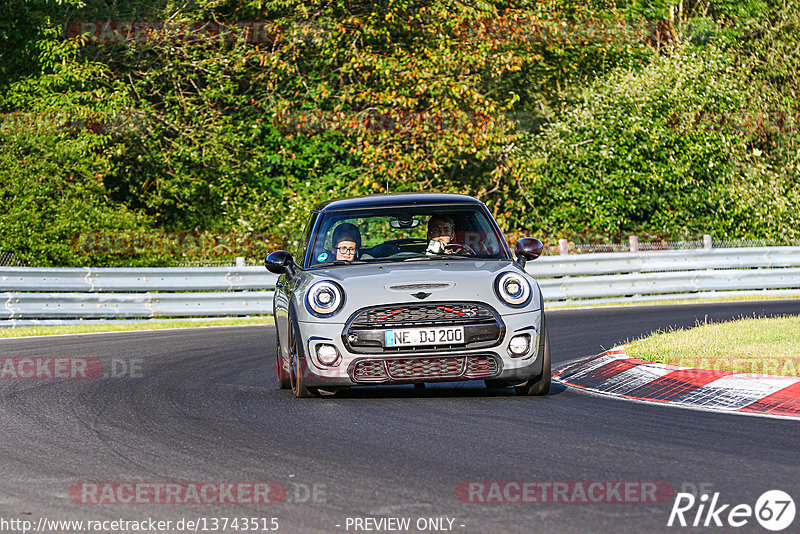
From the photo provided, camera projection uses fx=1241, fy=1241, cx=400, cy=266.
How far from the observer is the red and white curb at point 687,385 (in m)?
8.30

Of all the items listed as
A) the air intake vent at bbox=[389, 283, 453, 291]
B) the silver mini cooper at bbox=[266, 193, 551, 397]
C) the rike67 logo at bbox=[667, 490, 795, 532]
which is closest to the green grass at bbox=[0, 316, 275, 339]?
the silver mini cooper at bbox=[266, 193, 551, 397]

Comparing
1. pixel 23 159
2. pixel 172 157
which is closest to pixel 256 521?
pixel 23 159

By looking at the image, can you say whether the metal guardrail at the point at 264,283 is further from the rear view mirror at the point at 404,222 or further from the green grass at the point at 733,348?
the rear view mirror at the point at 404,222

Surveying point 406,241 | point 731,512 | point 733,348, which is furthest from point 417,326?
point 731,512

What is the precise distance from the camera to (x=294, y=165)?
3077 centimetres

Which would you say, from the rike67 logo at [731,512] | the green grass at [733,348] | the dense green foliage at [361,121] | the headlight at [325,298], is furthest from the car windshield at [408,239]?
the dense green foliage at [361,121]

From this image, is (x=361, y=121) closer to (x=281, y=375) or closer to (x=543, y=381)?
(x=281, y=375)

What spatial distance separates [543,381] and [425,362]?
98 centimetres

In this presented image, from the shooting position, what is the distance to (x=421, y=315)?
29.2ft

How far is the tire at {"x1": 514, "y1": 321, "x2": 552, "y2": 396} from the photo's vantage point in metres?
9.16

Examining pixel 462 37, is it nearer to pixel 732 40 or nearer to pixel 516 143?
pixel 516 143

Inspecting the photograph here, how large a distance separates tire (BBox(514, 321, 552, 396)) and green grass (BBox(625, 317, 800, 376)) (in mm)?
1290

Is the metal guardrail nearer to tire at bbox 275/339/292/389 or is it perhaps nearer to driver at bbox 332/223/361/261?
tire at bbox 275/339/292/389

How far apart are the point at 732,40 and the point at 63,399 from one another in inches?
1154
